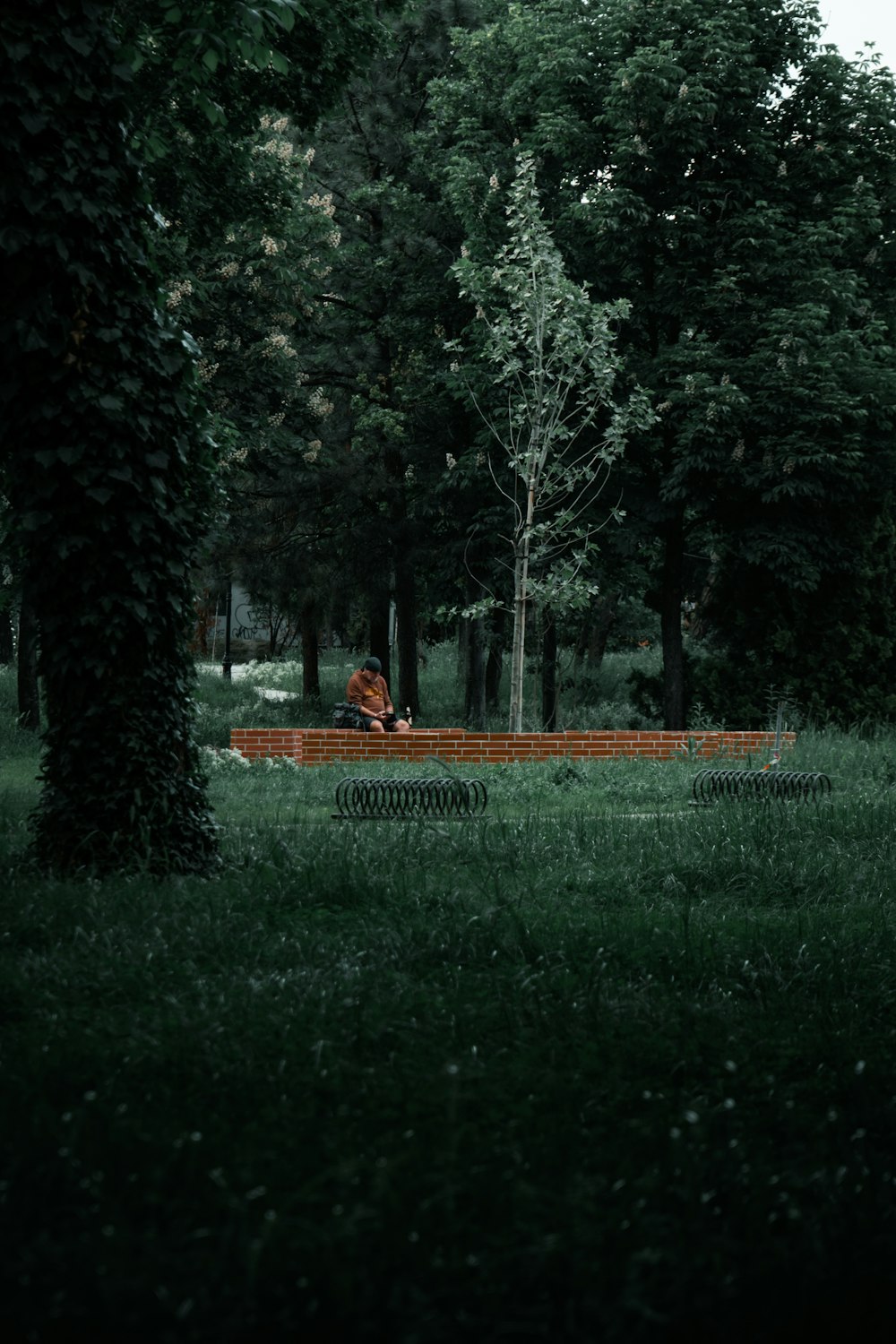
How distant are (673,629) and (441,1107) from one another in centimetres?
1918

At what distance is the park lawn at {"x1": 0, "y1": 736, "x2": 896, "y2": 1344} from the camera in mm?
2873

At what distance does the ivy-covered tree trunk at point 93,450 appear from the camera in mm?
7430

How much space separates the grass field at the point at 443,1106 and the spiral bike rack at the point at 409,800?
2.84 m

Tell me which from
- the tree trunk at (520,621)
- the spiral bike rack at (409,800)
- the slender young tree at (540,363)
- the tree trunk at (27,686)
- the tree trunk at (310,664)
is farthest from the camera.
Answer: the tree trunk at (310,664)

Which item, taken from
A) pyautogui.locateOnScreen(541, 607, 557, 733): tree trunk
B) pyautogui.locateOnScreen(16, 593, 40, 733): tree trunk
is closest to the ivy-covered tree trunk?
pyautogui.locateOnScreen(16, 593, 40, 733): tree trunk

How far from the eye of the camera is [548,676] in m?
23.5

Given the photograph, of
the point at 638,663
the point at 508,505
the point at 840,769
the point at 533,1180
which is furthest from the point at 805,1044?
the point at 638,663

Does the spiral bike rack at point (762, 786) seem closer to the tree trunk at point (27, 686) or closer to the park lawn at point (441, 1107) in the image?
the park lawn at point (441, 1107)

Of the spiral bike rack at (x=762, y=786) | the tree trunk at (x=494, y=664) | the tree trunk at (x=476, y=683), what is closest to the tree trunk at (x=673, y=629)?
the tree trunk at (x=494, y=664)

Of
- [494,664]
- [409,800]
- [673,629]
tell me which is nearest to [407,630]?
[494,664]

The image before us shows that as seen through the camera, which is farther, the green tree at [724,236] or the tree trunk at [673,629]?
the tree trunk at [673,629]

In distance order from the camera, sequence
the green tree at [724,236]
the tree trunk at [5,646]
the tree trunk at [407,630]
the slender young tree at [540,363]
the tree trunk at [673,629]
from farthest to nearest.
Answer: the tree trunk at [5,646] < the tree trunk at [407,630] < the tree trunk at [673,629] < the green tree at [724,236] < the slender young tree at [540,363]

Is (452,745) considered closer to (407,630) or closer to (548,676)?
(548,676)

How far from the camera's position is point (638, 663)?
34969mm
